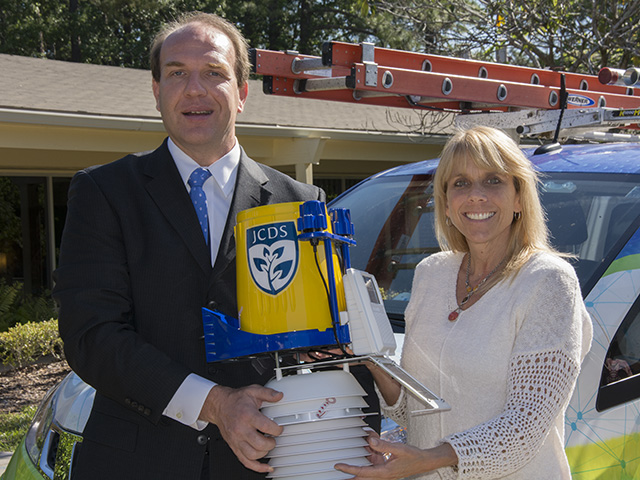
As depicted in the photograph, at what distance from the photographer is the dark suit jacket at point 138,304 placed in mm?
1941

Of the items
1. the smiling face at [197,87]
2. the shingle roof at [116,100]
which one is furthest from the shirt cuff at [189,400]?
the shingle roof at [116,100]

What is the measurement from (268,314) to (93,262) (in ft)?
1.75

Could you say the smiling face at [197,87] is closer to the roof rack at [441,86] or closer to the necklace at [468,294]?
the necklace at [468,294]

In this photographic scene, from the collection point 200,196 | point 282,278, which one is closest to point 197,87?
point 200,196

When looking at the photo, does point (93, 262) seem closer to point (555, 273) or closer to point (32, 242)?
point (555, 273)

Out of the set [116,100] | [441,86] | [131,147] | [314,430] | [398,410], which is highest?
[441,86]

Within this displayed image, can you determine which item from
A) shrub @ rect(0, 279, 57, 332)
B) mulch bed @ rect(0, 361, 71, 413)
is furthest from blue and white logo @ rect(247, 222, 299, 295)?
shrub @ rect(0, 279, 57, 332)

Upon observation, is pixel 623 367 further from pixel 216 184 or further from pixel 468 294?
pixel 216 184

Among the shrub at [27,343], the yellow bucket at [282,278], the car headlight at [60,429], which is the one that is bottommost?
the shrub at [27,343]

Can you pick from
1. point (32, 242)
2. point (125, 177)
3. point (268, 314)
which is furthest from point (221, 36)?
point (32, 242)

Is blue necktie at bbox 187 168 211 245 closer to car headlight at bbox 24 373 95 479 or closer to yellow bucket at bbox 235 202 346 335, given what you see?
yellow bucket at bbox 235 202 346 335

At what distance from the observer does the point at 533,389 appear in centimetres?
190

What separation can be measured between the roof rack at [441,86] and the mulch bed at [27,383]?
5.18 m

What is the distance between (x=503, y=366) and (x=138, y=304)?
3.39ft
